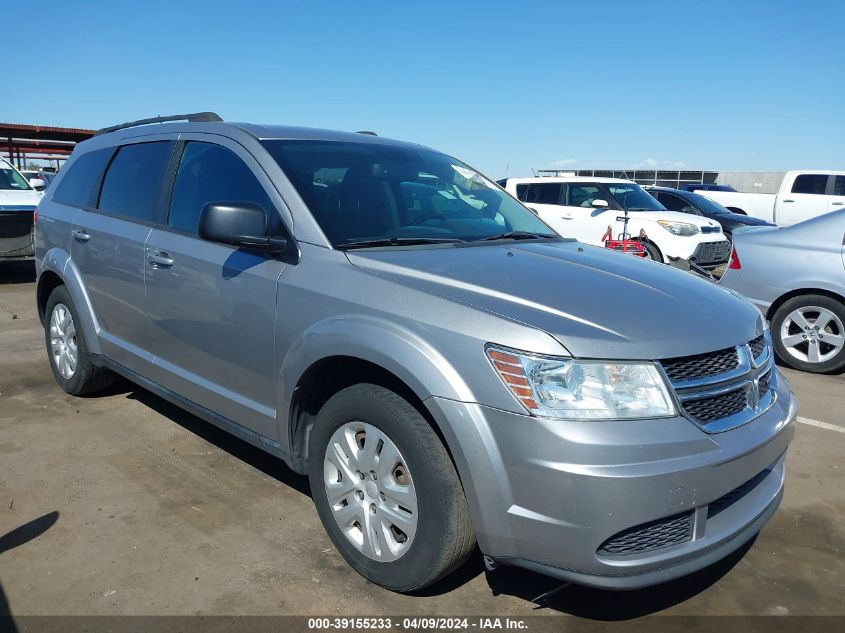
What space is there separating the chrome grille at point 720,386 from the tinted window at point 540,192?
1013 cm

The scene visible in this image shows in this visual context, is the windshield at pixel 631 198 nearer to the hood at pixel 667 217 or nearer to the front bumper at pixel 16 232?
the hood at pixel 667 217

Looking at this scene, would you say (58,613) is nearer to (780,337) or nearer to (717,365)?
(717,365)

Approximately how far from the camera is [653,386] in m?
2.26

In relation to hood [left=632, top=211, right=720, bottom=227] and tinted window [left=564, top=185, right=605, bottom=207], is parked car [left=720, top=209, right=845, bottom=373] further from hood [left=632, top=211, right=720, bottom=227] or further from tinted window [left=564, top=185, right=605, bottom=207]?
tinted window [left=564, top=185, right=605, bottom=207]

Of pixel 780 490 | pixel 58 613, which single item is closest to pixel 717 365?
pixel 780 490

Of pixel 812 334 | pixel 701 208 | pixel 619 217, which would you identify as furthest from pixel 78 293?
pixel 701 208

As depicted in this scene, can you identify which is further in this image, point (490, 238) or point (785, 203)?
point (785, 203)

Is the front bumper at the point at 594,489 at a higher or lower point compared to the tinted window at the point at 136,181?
lower

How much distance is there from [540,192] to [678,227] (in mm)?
2537

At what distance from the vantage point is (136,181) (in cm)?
421

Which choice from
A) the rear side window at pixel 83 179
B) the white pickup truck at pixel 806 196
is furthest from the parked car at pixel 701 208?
the rear side window at pixel 83 179

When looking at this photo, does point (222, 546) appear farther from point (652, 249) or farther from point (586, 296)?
point (652, 249)

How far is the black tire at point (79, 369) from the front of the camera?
4633 millimetres

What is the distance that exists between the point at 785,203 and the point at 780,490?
54.0ft
